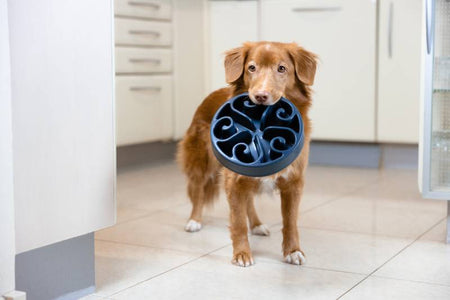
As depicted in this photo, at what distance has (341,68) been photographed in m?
3.83

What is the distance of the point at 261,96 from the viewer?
6.16 ft

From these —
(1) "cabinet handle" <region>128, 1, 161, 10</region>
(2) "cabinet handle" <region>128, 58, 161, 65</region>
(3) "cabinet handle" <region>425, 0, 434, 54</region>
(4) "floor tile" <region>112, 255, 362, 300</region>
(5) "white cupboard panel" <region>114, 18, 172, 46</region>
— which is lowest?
(4) "floor tile" <region>112, 255, 362, 300</region>

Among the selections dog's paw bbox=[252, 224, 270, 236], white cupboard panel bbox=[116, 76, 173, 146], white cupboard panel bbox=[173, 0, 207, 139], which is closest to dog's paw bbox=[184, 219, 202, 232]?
dog's paw bbox=[252, 224, 270, 236]

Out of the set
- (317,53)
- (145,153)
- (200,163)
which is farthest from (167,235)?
(317,53)

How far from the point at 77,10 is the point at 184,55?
249 centimetres

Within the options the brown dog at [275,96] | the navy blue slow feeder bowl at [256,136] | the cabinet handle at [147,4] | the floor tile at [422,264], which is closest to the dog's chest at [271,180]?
the brown dog at [275,96]

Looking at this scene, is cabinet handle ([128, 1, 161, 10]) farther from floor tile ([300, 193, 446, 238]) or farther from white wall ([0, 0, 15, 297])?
white wall ([0, 0, 15, 297])

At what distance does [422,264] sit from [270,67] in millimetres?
765

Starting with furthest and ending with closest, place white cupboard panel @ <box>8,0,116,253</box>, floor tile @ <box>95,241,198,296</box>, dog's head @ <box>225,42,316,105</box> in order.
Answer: dog's head @ <box>225,42,316,105</box>
floor tile @ <box>95,241,198,296</box>
white cupboard panel @ <box>8,0,116,253</box>

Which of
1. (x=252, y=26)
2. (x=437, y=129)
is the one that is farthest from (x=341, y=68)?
(x=437, y=129)

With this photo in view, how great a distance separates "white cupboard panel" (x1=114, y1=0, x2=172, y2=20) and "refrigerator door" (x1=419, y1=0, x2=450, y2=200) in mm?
1848

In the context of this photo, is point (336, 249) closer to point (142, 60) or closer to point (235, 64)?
point (235, 64)

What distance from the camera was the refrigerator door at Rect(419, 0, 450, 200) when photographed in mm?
2242

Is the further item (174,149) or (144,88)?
(174,149)
